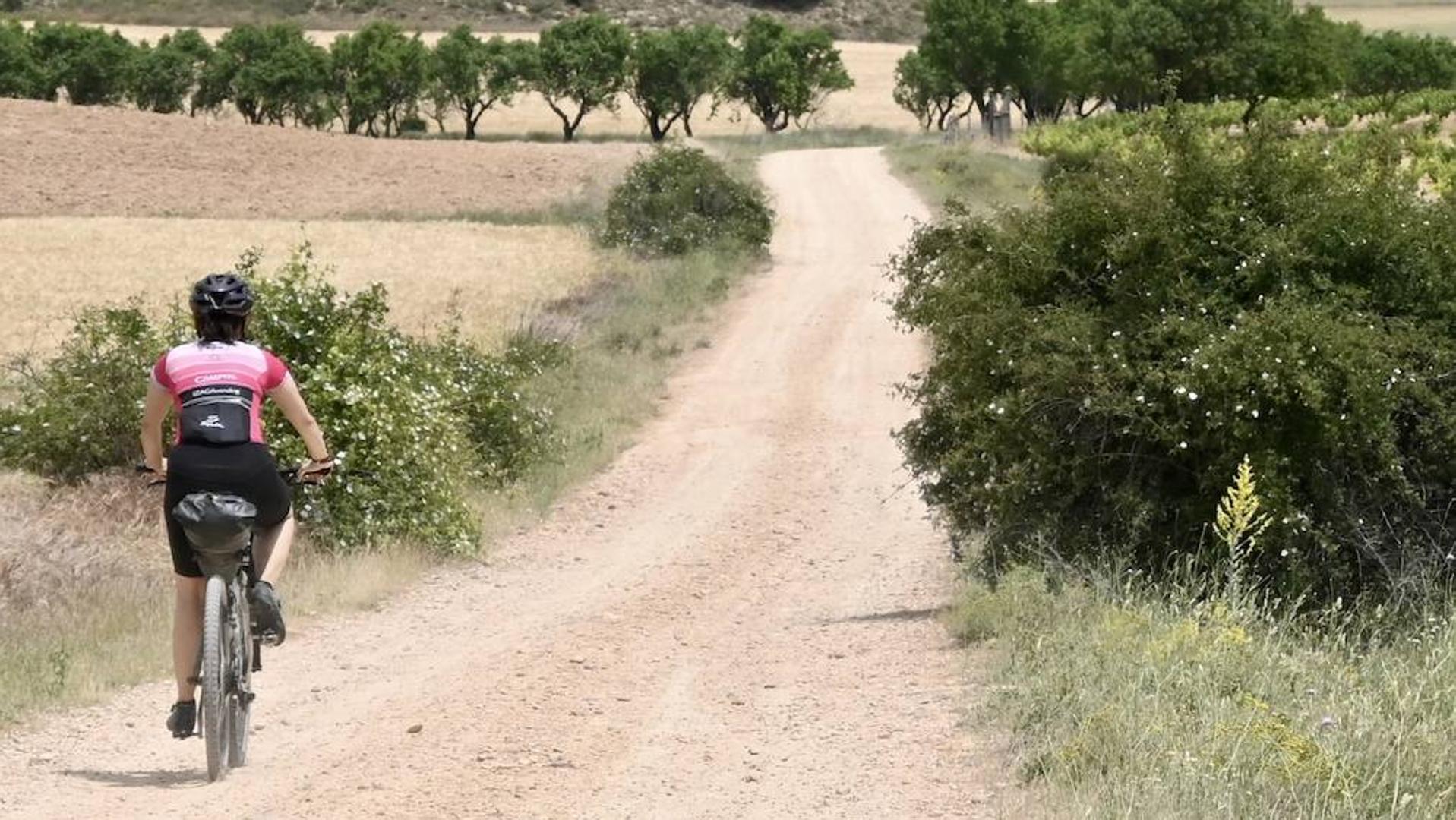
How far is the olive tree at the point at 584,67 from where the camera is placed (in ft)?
313

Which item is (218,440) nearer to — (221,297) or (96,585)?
(221,297)

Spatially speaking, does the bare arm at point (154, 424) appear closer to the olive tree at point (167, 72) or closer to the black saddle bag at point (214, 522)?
the black saddle bag at point (214, 522)

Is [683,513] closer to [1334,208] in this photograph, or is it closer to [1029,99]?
[1334,208]

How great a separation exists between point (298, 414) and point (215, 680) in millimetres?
1122

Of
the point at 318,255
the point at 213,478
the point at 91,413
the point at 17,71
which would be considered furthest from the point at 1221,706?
the point at 17,71

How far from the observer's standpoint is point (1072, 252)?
484 inches

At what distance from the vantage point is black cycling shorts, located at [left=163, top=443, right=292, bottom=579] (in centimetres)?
803

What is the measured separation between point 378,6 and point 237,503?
13840cm

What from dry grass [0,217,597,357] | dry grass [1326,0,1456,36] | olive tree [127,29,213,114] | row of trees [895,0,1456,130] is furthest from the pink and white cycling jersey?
dry grass [1326,0,1456,36]

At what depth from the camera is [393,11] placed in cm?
14050

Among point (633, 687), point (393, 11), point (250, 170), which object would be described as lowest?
point (250, 170)

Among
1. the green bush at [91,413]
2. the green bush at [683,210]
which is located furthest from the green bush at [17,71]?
the green bush at [91,413]

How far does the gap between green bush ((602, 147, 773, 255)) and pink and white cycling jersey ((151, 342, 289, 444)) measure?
30.8 metres

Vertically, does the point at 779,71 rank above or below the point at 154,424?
below
